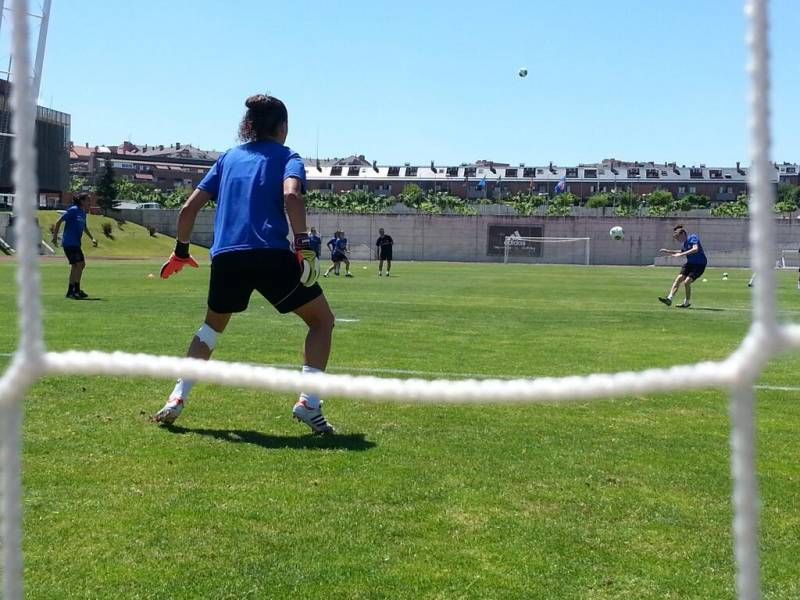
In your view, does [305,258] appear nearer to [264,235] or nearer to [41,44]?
[264,235]

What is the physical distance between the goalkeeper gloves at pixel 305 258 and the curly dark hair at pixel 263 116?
0.63 meters

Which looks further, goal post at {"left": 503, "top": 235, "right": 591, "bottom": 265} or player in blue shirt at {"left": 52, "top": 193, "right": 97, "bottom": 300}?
goal post at {"left": 503, "top": 235, "right": 591, "bottom": 265}

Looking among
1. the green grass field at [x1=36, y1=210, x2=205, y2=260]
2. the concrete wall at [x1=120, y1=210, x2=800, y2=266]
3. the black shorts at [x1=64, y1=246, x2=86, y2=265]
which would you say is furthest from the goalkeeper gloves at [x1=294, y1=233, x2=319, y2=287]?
the concrete wall at [x1=120, y1=210, x2=800, y2=266]

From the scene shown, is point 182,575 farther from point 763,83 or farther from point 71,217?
point 71,217

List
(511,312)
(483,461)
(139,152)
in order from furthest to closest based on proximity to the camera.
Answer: (139,152) < (511,312) < (483,461)

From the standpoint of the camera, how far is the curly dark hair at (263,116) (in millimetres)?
4707

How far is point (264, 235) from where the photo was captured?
4594mm

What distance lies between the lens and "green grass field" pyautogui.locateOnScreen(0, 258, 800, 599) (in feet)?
9.34

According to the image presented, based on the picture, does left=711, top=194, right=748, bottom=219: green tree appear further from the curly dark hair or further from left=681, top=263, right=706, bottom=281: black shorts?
the curly dark hair

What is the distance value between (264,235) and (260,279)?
234mm

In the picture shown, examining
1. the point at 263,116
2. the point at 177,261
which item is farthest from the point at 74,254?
the point at 263,116

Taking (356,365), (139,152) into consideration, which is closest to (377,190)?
(139,152)

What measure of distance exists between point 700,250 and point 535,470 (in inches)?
545

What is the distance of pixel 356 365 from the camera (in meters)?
7.48
